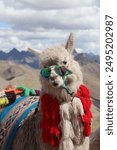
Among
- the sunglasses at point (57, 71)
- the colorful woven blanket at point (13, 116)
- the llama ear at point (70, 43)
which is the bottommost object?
the colorful woven blanket at point (13, 116)

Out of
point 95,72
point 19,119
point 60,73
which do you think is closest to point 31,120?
point 19,119

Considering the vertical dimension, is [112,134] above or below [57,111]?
below

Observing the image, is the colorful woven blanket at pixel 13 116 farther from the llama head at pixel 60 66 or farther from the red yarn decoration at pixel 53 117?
the llama head at pixel 60 66

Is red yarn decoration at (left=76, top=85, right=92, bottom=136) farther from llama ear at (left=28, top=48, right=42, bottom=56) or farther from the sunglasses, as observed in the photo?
llama ear at (left=28, top=48, right=42, bottom=56)

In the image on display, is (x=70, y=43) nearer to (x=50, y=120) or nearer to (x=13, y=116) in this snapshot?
(x=50, y=120)

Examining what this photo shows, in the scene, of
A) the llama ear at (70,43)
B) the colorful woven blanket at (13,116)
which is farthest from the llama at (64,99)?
the colorful woven blanket at (13,116)

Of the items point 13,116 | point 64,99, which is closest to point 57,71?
→ point 64,99

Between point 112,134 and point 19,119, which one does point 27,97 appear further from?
point 112,134
